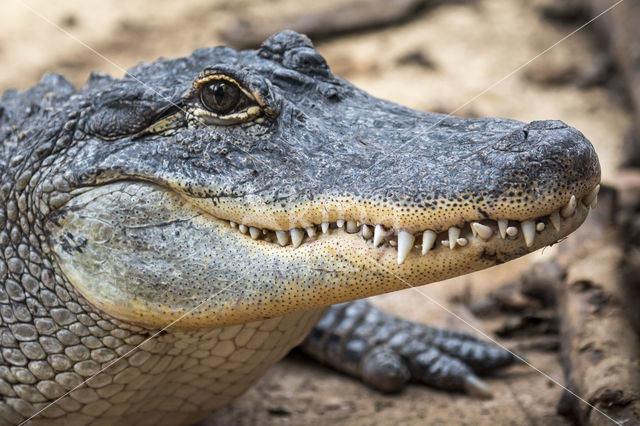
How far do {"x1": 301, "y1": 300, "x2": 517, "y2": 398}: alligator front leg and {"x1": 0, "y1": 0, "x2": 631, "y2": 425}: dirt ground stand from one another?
0.08 m

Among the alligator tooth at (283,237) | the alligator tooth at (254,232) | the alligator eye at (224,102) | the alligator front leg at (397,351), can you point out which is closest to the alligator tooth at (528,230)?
the alligator tooth at (283,237)

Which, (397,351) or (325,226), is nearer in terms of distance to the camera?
(325,226)

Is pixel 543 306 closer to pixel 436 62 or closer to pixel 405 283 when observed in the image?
pixel 405 283

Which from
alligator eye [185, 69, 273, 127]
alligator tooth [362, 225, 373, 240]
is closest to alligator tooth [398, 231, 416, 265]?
alligator tooth [362, 225, 373, 240]

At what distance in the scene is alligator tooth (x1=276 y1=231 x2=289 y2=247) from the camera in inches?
89.1

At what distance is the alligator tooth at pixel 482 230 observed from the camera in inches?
78.7

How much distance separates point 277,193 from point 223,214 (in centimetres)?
21

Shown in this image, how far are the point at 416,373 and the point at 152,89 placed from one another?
2.04 m

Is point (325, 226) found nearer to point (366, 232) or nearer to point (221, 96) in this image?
point (366, 232)

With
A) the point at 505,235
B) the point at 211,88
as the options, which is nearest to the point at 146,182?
the point at 211,88

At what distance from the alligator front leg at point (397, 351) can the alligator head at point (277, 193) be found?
1453mm

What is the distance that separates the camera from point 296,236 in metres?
2.24

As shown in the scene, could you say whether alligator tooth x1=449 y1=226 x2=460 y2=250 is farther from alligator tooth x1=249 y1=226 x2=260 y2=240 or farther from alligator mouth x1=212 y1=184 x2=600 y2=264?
alligator tooth x1=249 y1=226 x2=260 y2=240

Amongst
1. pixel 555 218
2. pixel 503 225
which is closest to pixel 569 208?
pixel 555 218
